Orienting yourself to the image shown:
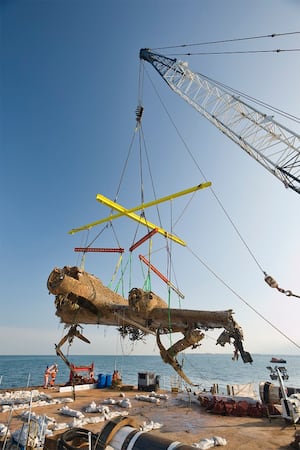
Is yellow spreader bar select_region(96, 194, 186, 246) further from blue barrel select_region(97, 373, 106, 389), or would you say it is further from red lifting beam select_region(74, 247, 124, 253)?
blue barrel select_region(97, 373, 106, 389)

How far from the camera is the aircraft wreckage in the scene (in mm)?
17031

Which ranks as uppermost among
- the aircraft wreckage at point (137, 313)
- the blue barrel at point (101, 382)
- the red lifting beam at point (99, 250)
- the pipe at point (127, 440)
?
the red lifting beam at point (99, 250)

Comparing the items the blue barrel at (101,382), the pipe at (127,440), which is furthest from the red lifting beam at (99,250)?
the pipe at (127,440)

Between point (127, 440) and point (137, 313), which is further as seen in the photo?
point (137, 313)

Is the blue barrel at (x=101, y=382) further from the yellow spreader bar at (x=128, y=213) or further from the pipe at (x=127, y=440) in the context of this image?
the pipe at (x=127, y=440)

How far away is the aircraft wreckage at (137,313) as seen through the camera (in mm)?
17031

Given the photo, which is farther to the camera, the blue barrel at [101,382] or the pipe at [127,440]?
the blue barrel at [101,382]

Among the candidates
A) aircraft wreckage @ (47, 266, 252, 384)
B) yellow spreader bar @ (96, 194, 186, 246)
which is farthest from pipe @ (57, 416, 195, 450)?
yellow spreader bar @ (96, 194, 186, 246)

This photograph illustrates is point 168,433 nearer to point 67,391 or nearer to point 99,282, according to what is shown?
point 99,282

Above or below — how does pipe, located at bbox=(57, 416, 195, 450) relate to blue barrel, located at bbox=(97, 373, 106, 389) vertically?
above

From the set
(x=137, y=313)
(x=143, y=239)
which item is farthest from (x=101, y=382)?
(x=143, y=239)

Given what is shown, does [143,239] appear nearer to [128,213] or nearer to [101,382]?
[128,213]

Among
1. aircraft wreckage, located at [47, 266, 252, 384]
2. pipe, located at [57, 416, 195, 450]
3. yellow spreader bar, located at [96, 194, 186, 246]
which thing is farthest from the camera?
yellow spreader bar, located at [96, 194, 186, 246]

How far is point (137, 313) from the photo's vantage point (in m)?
19.0
